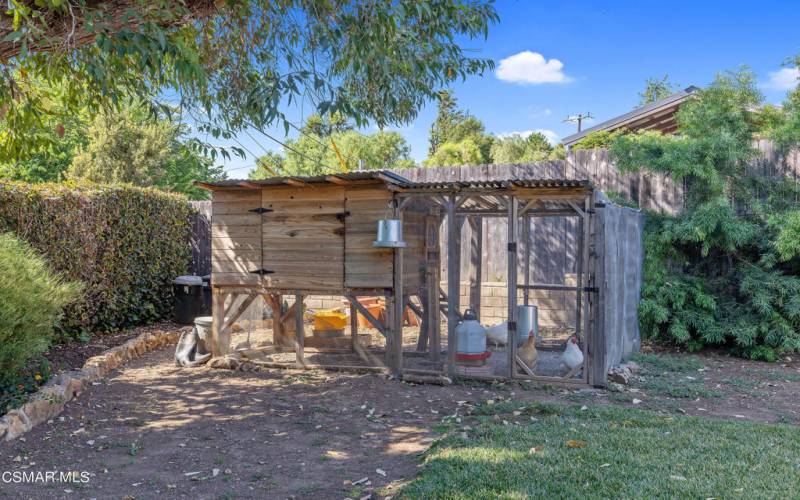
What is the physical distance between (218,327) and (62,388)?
2.22 m

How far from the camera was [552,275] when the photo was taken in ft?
32.0

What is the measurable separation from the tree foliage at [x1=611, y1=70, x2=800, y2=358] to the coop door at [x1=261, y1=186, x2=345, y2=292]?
4071 mm

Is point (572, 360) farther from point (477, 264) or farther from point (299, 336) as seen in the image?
point (299, 336)

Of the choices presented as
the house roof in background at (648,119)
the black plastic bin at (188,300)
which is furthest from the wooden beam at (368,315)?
the house roof in background at (648,119)

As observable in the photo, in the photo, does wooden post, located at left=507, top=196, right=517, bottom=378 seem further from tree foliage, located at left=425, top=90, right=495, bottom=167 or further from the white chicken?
tree foliage, located at left=425, top=90, right=495, bottom=167

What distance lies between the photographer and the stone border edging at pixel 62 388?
4980mm

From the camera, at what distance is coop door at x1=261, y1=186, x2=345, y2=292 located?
7301mm

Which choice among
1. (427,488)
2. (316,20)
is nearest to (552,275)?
(316,20)

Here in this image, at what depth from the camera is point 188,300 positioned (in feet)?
34.3

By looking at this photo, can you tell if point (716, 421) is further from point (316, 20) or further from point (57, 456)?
point (57, 456)

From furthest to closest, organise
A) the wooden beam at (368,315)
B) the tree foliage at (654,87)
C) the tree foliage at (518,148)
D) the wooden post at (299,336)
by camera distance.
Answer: the tree foliage at (654,87) < the tree foliage at (518,148) < the wooden post at (299,336) < the wooden beam at (368,315)

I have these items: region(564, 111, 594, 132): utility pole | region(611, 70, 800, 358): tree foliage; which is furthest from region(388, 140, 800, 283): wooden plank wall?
region(564, 111, 594, 132): utility pole

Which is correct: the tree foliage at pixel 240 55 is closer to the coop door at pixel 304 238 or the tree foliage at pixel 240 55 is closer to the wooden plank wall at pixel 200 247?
the coop door at pixel 304 238

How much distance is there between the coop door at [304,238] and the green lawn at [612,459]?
2836 millimetres
